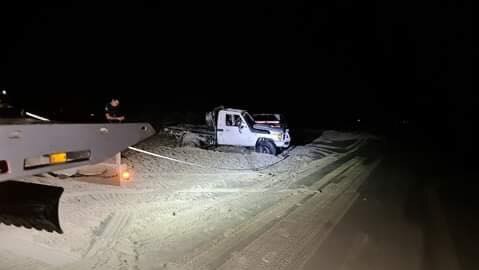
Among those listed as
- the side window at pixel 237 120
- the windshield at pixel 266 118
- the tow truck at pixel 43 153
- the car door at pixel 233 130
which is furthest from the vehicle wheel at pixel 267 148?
the tow truck at pixel 43 153

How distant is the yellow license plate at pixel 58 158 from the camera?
423cm

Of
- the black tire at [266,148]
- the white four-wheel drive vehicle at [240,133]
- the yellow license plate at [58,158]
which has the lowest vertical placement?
the black tire at [266,148]

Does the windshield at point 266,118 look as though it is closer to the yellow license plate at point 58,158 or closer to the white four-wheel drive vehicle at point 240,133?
the white four-wheel drive vehicle at point 240,133

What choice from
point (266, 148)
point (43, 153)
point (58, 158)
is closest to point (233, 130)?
point (266, 148)

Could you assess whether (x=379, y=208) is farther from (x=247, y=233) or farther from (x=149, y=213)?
(x=149, y=213)

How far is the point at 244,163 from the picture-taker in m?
15.4

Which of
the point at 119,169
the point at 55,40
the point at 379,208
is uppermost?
the point at 55,40

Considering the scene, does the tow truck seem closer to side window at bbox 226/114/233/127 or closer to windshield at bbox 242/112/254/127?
windshield at bbox 242/112/254/127

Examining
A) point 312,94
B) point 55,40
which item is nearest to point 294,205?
point 312,94

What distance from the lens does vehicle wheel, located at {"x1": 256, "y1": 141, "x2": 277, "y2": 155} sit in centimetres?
1741

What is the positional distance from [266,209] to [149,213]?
2.49m

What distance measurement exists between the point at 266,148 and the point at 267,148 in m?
0.04

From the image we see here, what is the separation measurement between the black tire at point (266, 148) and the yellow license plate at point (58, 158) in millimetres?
13415

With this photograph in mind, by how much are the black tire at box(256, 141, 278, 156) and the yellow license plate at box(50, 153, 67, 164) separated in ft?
44.0
